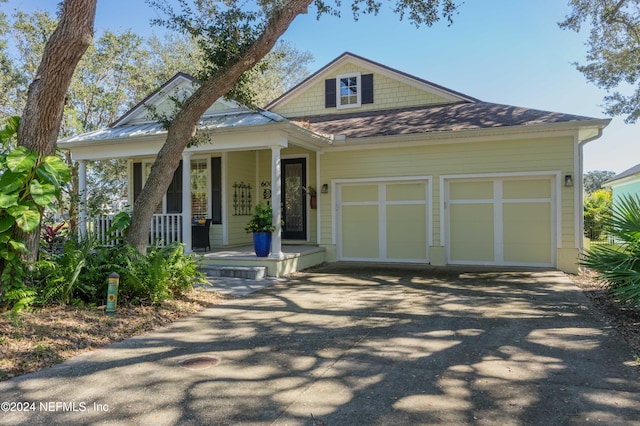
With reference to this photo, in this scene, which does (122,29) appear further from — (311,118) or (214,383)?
(214,383)

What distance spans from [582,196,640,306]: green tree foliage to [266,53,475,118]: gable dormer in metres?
6.83

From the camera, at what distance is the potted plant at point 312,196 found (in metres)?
11.1

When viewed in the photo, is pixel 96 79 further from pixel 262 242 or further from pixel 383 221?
pixel 383 221

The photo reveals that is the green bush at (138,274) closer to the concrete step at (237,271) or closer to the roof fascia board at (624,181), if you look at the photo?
the concrete step at (237,271)

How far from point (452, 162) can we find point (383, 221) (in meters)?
2.20

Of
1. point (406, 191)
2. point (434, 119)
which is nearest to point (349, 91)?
point (434, 119)

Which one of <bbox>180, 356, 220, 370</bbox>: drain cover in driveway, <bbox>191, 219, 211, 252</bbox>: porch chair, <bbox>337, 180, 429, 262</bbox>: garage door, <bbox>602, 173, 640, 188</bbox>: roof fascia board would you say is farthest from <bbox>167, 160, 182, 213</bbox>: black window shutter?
<bbox>602, 173, 640, 188</bbox>: roof fascia board

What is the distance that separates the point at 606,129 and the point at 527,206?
213 cm

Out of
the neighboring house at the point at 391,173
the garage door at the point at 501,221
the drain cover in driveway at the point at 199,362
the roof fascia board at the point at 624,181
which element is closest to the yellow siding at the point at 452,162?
the neighboring house at the point at 391,173

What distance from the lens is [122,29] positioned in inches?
671

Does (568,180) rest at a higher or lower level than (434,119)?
lower

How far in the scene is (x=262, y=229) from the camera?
8594mm

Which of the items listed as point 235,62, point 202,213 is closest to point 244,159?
point 202,213

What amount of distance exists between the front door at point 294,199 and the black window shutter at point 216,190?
5.71 feet
